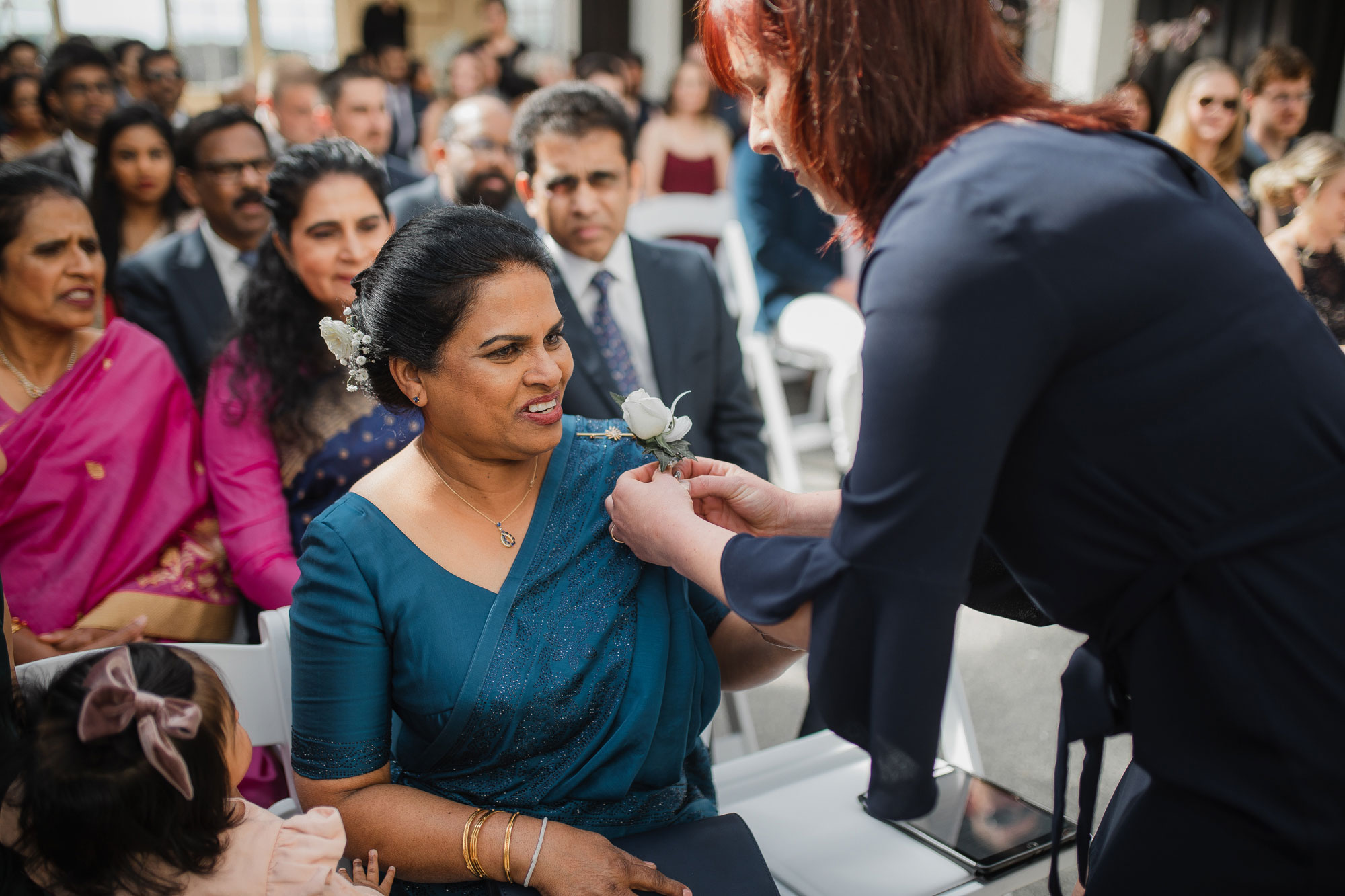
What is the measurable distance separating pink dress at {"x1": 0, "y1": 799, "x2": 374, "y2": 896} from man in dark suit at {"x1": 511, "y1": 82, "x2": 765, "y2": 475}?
176 cm

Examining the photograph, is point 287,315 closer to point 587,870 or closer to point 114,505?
point 114,505

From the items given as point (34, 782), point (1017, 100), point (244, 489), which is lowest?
point (244, 489)

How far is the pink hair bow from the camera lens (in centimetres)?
108

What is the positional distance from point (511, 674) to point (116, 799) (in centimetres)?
52

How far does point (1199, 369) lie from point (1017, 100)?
33 centimetres

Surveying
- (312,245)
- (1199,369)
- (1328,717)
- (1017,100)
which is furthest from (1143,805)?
(312,245)

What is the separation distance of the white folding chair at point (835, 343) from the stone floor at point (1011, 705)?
0.90 m

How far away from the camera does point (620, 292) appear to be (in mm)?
3076

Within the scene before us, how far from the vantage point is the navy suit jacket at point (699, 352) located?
9.69 feet

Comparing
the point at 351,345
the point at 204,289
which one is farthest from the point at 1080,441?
the point at 204,289

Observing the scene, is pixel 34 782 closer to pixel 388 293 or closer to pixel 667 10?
pixel 388 293

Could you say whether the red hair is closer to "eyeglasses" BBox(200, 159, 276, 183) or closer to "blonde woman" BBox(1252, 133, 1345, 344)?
"eyeglasses" BBox(200, 159, 276, 183)

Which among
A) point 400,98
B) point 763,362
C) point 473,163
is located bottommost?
point 763,362

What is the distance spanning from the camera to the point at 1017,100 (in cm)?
103
